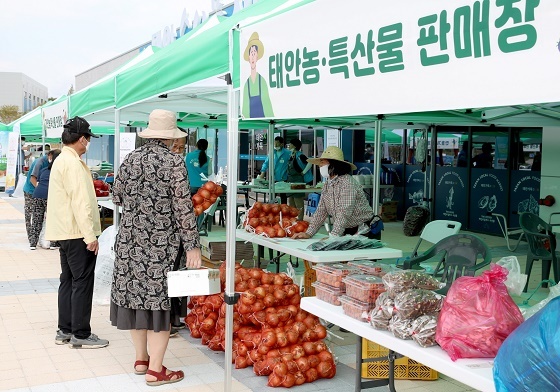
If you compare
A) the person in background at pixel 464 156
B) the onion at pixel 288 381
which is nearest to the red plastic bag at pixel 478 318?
the onion at pixel 288 381

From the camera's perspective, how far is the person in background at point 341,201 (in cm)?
587

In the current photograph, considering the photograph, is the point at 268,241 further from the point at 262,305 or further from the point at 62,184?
the point at 62,184

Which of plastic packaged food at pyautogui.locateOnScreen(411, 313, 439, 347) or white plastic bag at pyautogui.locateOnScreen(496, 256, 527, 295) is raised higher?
white plastic bag at pyautogui.locateOnScreen(496, 256, 527, 295)

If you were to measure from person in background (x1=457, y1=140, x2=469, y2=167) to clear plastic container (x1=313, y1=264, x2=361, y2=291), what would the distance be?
32.7ft

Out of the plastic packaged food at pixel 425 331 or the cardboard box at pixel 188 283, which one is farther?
the cardboard box at pixel 188 283

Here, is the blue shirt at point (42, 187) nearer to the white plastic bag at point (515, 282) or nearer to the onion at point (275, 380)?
the onion at point (275, 380)

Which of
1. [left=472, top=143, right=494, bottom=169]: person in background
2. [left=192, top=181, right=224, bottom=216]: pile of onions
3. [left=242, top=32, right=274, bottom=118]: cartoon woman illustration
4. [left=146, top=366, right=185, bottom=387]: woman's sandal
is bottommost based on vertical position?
[left=146, top=366, right=185, bottom=387]: woman's sandal

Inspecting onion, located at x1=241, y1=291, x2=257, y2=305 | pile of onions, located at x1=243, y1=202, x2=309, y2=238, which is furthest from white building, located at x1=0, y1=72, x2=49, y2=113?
onion, located at x1=241, y1=291, x2=257, y2=305

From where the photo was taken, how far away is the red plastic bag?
8.64ft

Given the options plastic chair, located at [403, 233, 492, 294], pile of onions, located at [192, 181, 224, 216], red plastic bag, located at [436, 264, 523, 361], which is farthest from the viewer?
pile of onions, located at [192, 181, 224, 216]

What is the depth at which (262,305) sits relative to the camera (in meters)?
4.97

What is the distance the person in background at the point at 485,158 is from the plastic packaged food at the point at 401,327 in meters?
10.5

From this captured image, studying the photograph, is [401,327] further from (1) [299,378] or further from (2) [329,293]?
(1) [299,378]

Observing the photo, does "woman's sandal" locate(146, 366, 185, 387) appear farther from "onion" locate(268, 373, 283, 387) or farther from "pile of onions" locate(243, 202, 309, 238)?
"pile of onions" locate(243, 202, 309, 238)
